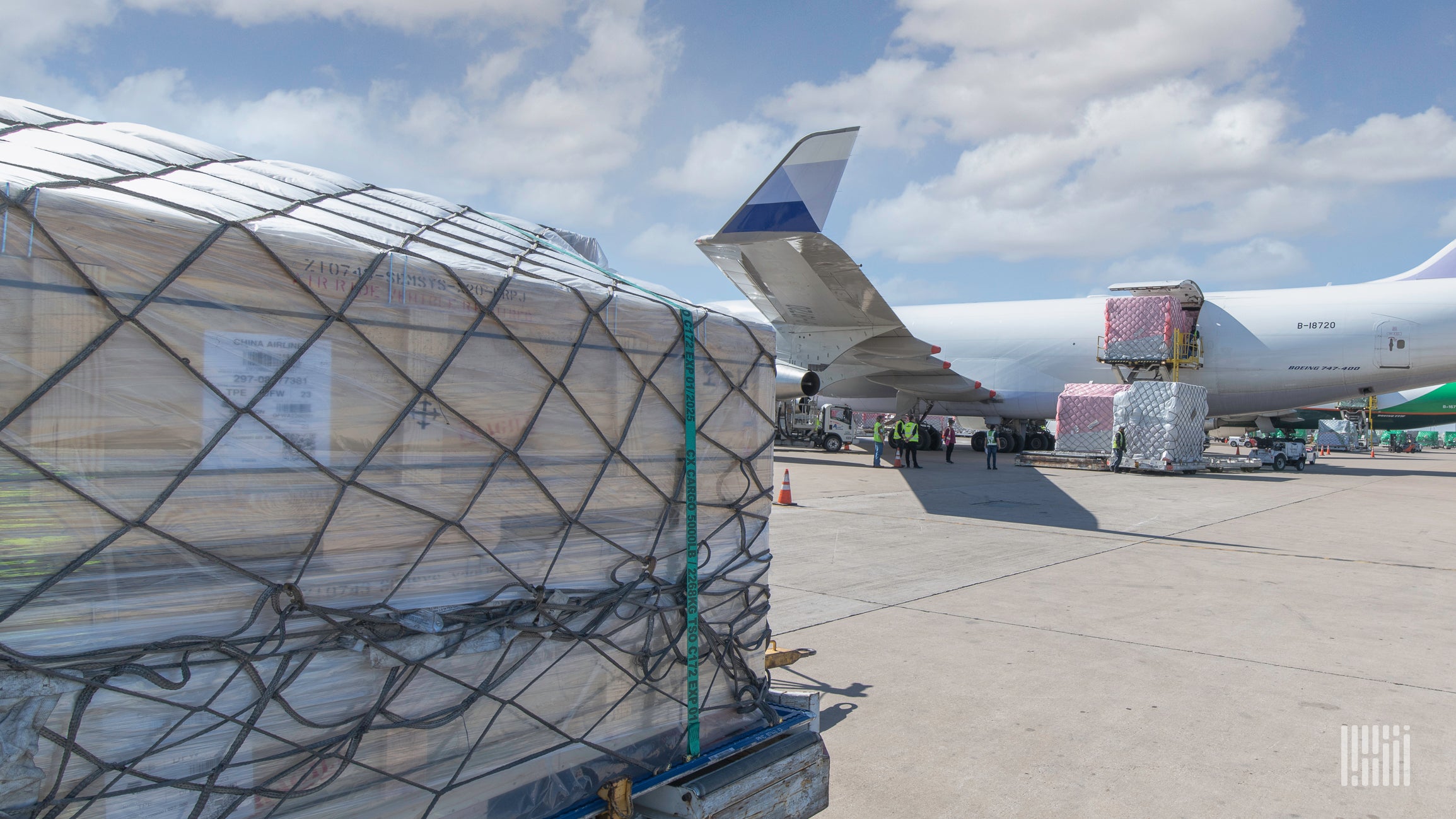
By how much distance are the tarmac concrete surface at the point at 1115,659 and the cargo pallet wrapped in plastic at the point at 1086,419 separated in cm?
1001

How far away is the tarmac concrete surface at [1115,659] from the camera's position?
3.72 metres

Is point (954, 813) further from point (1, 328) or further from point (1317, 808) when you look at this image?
point (1, 328)

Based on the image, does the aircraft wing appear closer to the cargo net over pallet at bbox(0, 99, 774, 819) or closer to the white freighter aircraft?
the white freighter aircraft

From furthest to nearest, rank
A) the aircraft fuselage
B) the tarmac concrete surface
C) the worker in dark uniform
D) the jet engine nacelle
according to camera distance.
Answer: the worker in dark uniform, the aircraft fuselage, the jet engine nacelle, the tarmac concrete surface

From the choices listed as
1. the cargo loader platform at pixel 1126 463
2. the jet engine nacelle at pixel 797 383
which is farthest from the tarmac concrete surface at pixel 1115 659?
the cargo loader platform at pixel 1126 463

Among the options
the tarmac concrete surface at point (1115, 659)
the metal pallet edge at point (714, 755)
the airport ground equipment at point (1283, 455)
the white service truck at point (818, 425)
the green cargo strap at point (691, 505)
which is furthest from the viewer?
the white service truck at point (818, 425)

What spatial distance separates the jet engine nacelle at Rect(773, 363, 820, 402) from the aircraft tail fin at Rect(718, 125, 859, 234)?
18.4ft

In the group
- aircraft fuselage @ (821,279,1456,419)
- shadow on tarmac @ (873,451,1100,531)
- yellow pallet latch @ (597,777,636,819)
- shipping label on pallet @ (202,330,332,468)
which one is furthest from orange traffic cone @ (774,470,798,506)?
shipping label on pallet @ (202,330,332,468)

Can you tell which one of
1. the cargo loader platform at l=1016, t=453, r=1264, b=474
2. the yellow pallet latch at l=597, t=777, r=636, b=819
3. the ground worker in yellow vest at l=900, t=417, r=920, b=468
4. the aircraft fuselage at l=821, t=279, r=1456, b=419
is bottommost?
the yellow pallet latch at l=597, t=777, r=636, b=819

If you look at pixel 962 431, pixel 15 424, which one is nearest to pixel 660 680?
pixel 15 424

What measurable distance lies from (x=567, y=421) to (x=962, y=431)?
184 feet

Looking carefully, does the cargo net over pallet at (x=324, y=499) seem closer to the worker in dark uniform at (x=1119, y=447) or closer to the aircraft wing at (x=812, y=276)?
the aircraft wing at (x=812, y=276)

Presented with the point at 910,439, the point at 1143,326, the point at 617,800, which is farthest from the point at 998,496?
the point at 617,800

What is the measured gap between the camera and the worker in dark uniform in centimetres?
2053
